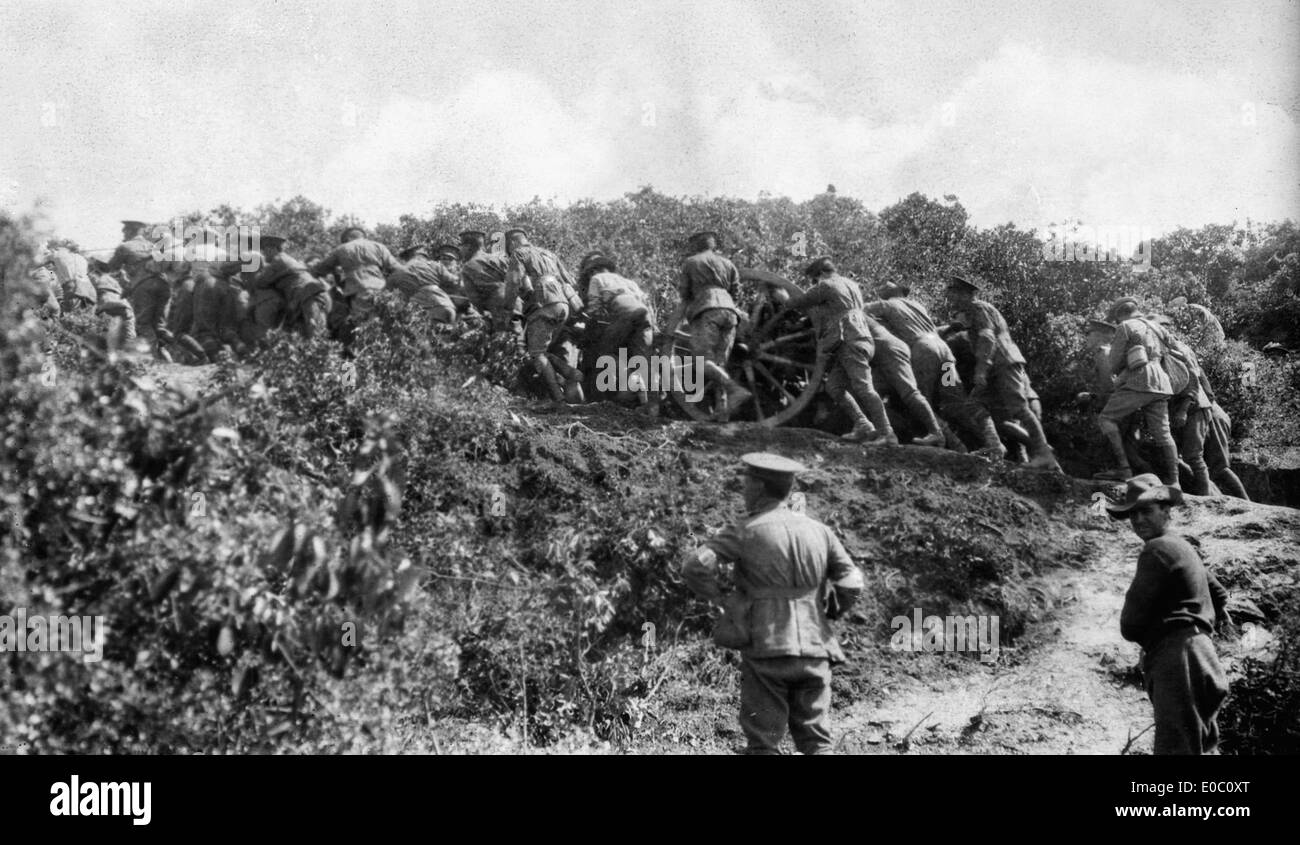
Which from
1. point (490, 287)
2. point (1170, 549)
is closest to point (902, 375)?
point (490, 287)

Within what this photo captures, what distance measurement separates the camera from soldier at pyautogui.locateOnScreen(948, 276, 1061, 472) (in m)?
9.91

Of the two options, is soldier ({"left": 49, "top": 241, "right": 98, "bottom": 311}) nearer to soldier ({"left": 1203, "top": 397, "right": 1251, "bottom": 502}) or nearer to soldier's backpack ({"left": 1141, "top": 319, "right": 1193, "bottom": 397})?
soldier's backpack ({"left": 1141, "top": 319, "right": 1193, "bottom": 397})

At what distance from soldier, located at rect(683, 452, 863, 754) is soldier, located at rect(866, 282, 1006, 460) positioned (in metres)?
5.09

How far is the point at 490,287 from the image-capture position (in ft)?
34.1

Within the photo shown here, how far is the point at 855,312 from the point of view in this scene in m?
9.65

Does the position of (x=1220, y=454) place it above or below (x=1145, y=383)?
below

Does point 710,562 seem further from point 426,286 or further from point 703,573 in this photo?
point 426,286

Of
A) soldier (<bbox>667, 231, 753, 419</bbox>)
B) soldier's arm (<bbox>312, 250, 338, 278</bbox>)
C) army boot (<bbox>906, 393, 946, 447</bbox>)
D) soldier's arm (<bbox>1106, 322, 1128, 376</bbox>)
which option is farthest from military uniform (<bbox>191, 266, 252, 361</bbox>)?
soldier's arm (<bbox>1106, 322, 1128, 376</bbox>)

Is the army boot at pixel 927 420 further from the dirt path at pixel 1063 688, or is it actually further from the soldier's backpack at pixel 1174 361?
the soldier's backpack at pixel 1174 361

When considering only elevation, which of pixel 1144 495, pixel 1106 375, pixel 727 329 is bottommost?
pixel 1144 495

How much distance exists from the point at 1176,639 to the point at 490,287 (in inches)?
269
